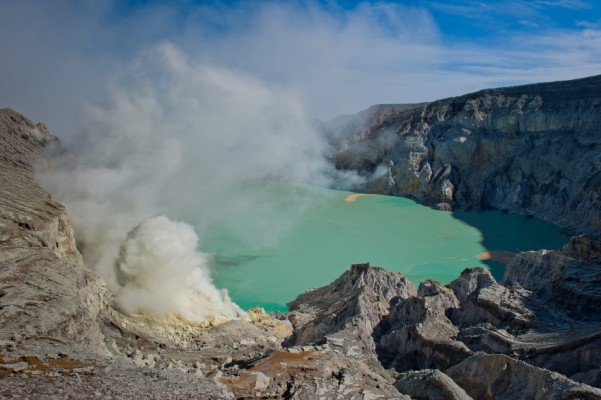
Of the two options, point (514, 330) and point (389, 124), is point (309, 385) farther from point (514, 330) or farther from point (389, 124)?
point (389, 124)

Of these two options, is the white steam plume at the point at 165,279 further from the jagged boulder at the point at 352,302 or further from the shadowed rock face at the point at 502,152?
the shadowed rock face at the point at 502,152

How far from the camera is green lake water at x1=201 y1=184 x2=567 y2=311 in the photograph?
75.5 feet

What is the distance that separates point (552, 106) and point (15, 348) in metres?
45.0

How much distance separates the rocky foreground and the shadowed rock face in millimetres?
22017

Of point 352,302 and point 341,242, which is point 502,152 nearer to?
point 341,242

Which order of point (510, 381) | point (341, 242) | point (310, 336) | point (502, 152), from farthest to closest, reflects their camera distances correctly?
point (502, 152) → point (341, 242) → point (310, 336) → point (510, 381)

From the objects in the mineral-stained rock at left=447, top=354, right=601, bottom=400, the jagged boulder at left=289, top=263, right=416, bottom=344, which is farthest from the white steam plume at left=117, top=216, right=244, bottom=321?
the mineral-stained rock at left=447, top=354, right=601, bottom=400

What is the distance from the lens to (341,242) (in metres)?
30.0

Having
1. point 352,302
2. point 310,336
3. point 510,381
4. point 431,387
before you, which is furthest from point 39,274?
point 510,381

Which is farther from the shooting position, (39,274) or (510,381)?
(39,274)

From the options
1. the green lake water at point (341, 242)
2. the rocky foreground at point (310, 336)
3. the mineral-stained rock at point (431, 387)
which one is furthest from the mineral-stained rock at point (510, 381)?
the green lake water at point (341, 242)

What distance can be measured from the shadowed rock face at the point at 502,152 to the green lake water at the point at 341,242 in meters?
2.60

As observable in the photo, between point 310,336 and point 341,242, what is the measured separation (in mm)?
15950

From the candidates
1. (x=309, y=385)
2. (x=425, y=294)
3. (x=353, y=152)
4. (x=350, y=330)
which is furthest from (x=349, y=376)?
(x=353, y=152)
